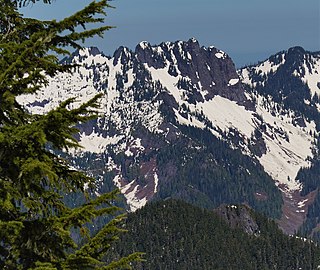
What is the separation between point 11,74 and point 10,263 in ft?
16.6

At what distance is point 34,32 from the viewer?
21.1 meters

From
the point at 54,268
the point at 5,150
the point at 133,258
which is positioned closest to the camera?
the point at 54,268

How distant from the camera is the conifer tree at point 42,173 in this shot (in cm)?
1773

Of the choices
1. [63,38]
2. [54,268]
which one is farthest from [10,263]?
[63,38]

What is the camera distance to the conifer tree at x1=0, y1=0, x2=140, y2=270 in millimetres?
17734

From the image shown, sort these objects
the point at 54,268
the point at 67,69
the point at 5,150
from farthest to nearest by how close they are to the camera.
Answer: the point at 67,69 → the point at 5,150 → the point at 54,268

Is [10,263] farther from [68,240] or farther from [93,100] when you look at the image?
[93,100]

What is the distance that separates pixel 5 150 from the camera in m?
18.2

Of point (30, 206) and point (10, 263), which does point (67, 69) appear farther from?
point (10, 263)

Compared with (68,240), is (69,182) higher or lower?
higher

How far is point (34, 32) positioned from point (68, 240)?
255 inches

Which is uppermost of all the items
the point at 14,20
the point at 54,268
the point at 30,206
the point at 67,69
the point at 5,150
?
the point at 14,20

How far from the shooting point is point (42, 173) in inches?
696

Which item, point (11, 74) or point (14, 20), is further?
point (14, 20)
